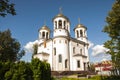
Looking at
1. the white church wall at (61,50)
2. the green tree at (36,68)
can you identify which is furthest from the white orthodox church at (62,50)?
the green tree at (36,68)

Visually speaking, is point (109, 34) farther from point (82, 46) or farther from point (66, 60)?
point (82, 46)

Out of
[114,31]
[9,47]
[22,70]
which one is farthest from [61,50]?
[22,70]

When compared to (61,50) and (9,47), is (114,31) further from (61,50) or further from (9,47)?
(9,47)

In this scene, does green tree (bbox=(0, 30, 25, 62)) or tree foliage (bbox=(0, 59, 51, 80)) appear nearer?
tree foliage (bbox=(0, 59, 51, 80))

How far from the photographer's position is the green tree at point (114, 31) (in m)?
22.4

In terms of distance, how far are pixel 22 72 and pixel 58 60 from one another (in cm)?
2886

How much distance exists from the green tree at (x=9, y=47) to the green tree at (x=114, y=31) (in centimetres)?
2861

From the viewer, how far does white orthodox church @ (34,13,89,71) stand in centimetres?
4712

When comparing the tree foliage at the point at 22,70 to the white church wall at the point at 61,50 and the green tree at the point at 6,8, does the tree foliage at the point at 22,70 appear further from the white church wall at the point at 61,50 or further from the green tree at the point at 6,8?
the white church wall at the point at 61,50

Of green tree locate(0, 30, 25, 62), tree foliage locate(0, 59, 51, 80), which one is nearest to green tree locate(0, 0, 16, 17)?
tree foliage locate(0, 59, 51, 80)

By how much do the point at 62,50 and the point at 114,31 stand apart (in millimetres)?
24982

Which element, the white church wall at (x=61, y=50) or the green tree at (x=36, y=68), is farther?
the white church wall at (x=61, y=50)

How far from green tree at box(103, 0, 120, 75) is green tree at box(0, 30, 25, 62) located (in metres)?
28.6

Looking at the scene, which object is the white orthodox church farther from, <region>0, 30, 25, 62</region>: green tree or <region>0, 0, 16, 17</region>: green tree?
<region>0, 0, 16, 17</region>: green tree
